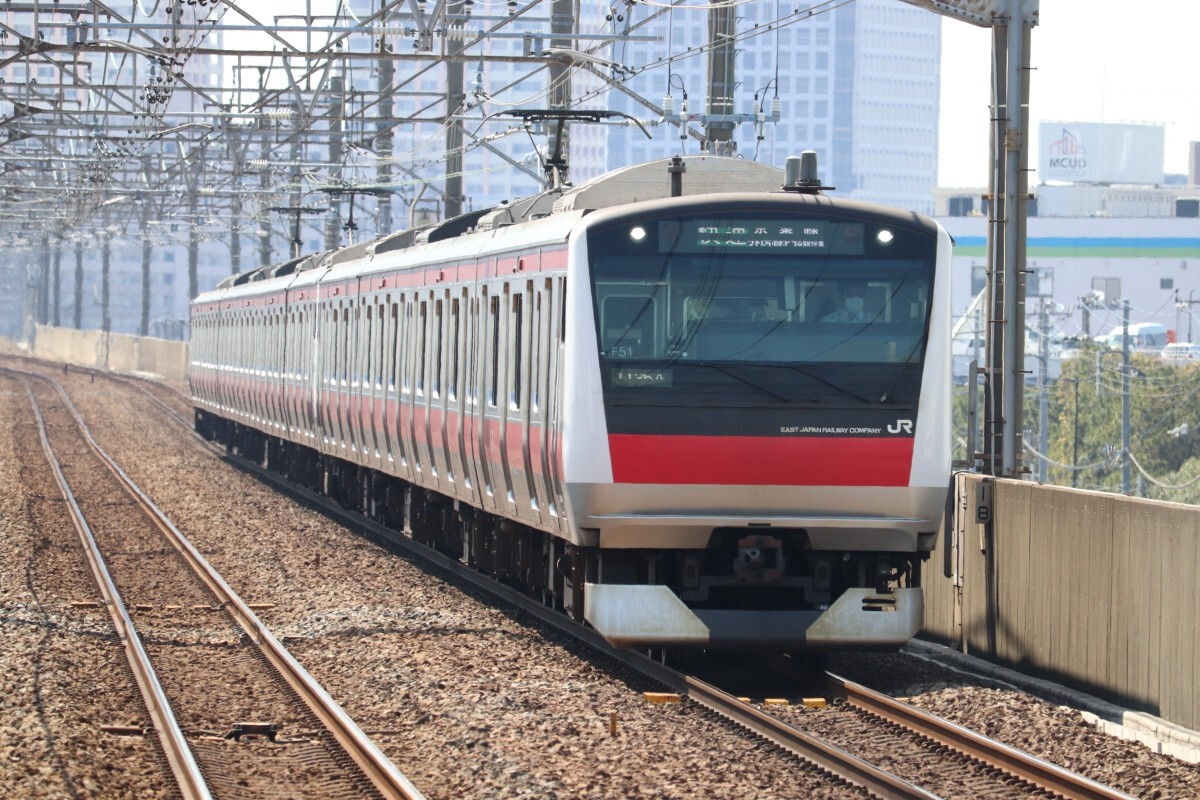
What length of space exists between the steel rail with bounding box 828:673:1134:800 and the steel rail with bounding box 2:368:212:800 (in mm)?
3418

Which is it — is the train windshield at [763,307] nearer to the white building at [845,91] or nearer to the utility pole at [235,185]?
the utility pole at [235,185]

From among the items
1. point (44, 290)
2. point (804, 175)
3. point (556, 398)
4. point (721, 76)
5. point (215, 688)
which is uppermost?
point (44, 290)

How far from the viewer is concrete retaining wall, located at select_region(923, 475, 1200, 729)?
368 inches

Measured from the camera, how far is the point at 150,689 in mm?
10562

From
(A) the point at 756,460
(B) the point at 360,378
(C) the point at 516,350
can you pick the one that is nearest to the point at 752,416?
(A) the point at 756,460

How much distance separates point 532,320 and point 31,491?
14636 millimetres

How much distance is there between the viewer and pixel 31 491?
24.8 m

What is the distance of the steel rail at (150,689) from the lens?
8.26 metres

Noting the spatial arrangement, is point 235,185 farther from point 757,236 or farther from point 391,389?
point 757,236

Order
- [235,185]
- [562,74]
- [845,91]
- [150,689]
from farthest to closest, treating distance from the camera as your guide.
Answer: [845,91] < [235,185] < [562,74] < [150,689]

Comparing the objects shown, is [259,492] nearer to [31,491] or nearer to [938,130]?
[31,491]

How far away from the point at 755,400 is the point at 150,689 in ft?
12.2

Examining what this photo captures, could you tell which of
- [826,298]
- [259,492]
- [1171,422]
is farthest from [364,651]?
[1171,422]

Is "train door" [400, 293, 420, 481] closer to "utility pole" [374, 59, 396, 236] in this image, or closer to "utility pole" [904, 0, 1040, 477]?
"utility pole" [904, 0, 1040, 477]
